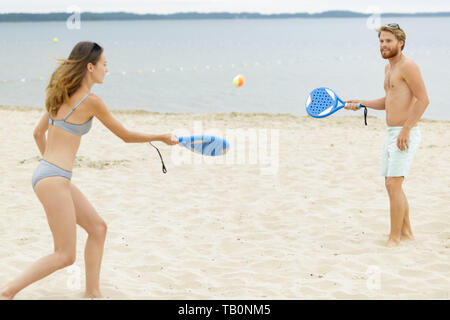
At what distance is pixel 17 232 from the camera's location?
5570 mm

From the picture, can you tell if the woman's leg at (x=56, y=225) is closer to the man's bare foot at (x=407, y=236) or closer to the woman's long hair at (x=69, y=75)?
the woman's long hair at (x=69, y=75)

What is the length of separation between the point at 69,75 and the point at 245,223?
2.98 meters

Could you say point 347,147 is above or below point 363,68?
below

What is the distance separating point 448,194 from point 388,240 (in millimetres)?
2011

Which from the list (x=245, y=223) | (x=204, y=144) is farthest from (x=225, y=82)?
(x=204, y=144)

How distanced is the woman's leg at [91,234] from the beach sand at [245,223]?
0.56 ft

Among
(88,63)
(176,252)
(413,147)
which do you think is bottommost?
(176,252)

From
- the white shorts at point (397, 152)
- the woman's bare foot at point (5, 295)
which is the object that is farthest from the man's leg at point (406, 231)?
the woman's bare foot at point (5, 295)

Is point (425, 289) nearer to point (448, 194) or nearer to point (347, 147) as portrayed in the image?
point (448, 194)

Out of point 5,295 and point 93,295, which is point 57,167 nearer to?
point 5,295

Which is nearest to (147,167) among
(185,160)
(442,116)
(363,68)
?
(185,160)

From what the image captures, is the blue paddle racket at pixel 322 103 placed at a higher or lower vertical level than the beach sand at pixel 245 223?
higher

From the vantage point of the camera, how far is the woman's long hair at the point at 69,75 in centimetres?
346
